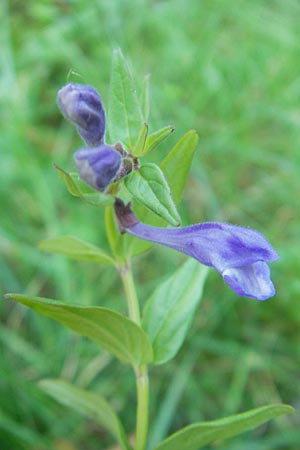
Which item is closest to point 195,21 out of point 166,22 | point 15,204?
point 166,22

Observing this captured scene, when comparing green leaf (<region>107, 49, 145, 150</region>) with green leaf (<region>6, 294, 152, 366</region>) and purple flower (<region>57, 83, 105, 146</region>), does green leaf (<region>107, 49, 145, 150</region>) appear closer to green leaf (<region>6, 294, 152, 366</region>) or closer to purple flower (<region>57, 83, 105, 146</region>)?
purple flower (<region>57, 83, 105, 146</region>)

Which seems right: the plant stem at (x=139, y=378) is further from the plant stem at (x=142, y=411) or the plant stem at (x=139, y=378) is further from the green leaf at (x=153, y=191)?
the green leaf at (x=153, y=191)

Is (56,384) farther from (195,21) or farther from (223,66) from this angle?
(195,21)

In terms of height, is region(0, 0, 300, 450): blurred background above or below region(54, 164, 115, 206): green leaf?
below

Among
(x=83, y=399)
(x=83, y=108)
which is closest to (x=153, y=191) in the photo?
(x=83, y=108)

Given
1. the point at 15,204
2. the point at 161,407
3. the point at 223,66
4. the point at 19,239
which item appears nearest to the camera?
the point at 161,407

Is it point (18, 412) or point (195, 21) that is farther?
point (195, 21)

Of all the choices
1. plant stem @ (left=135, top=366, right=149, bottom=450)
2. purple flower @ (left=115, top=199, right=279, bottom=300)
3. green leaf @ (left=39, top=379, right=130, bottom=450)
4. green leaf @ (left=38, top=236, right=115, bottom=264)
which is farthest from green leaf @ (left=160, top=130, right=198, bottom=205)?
green leaf @ (left=39, top=379, right=130, bottom=450)
